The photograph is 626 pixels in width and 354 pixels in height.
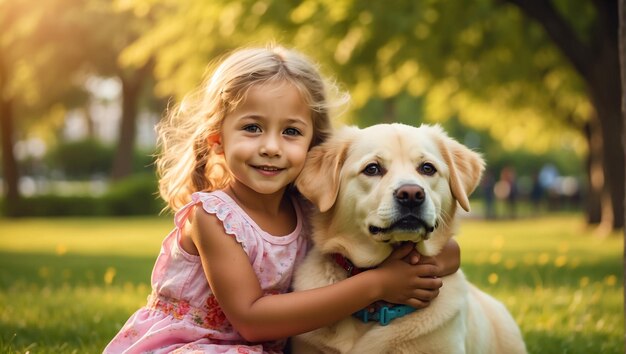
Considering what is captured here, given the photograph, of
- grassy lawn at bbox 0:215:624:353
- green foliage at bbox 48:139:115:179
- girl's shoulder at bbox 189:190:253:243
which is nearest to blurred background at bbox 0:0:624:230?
girl's shoulder at bbox 189:190:253:243

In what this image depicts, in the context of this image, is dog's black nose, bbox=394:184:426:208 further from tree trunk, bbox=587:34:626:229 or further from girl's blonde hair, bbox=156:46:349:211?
tree trunk, bbox=587:34:626:229

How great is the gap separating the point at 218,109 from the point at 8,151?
946 inches

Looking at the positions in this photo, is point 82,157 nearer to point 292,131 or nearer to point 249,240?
Result: point 292,131

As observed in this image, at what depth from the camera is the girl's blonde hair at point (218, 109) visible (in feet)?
11.5

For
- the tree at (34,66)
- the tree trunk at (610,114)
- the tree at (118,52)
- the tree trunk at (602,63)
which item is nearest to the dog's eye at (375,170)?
the tree trunk at (602,63)

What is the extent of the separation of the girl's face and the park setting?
60 cm

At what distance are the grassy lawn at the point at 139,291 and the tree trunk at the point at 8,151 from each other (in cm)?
1118

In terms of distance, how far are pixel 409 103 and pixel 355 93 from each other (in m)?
17.4

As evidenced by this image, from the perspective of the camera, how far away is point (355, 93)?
524 inches

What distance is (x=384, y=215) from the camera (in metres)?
3.10

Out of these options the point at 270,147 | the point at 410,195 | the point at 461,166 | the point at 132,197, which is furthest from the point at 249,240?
the point at 132,197

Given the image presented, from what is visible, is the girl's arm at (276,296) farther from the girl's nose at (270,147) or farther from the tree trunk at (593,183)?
the tree trunk at (593,183)

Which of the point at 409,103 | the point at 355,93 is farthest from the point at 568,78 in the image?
the point at 409,103

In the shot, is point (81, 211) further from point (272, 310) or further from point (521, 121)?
point (272, 310)
